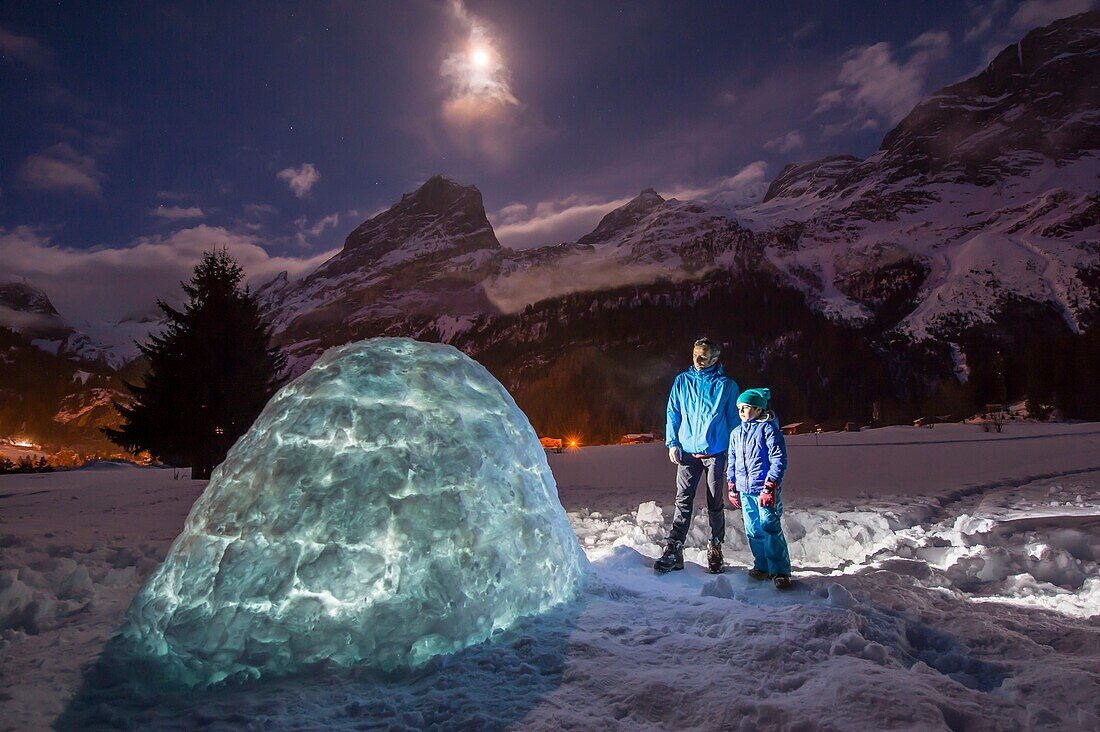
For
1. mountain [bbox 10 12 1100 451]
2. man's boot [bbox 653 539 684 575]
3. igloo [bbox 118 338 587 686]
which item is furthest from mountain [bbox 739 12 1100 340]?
igloo [bbox 118 338 587 686]

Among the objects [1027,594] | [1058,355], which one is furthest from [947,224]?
[1027,594]

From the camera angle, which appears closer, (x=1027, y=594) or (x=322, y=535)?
(x=322, y=535)

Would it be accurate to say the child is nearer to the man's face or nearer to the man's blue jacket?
the man's blue jacket

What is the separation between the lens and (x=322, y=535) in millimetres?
3270

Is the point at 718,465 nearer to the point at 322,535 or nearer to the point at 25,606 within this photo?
the point at 322,535

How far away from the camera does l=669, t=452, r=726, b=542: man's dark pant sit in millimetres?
5383

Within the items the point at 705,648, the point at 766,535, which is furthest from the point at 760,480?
the point at 705,648

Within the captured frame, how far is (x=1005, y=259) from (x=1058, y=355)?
87.2m

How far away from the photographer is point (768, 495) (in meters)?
4.61

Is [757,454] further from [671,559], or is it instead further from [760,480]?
[671,559]

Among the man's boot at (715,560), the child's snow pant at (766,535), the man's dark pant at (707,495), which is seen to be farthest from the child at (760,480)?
the man's boot at (715,560)

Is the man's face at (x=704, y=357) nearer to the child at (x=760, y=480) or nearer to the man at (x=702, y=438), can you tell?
the man at (x=702, y=438)

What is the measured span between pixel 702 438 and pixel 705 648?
Result: 2.40 meters

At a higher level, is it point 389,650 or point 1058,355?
point 1058,355
